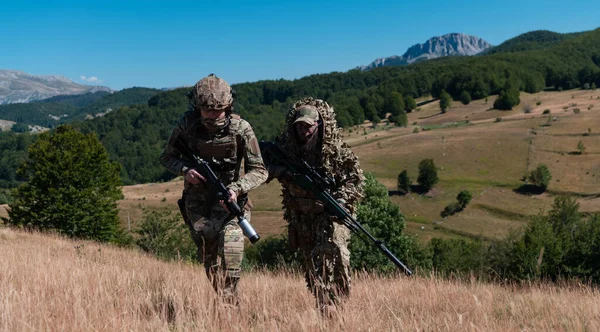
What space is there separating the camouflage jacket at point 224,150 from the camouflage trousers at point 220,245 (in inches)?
13.2

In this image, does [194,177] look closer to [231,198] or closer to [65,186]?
[231,198]

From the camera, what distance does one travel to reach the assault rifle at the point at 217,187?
4811 millimetres

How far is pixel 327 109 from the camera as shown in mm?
6109

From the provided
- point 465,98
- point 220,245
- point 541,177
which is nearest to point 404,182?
point 541,177

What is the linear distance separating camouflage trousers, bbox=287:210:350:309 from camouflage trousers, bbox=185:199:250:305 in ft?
2.78

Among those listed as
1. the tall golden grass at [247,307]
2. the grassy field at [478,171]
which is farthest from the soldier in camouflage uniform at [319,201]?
the grassy field at [478,171]

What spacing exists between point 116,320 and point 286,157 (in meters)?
2.83

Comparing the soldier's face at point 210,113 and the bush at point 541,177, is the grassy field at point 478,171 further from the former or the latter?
the soldier's face at point 210,113

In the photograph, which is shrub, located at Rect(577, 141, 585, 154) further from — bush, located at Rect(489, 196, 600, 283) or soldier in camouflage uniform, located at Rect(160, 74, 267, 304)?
soldier in camouflage uniform, located at Rect(160, 74, 267, 304)

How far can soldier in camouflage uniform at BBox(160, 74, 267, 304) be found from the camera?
5.27m

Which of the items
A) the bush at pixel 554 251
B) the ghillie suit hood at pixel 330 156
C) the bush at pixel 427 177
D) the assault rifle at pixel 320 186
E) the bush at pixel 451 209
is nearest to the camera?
the assault rifle at pixel 320 186

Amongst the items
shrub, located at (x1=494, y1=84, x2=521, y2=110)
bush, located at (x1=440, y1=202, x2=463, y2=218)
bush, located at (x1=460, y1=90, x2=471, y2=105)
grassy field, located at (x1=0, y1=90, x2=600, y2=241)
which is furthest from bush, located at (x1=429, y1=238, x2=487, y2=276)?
bush, located at (x1=460, y1=90, x2=471, y2=105)

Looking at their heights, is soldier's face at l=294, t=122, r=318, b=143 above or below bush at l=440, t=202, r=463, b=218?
above

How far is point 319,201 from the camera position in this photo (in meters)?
5.80
